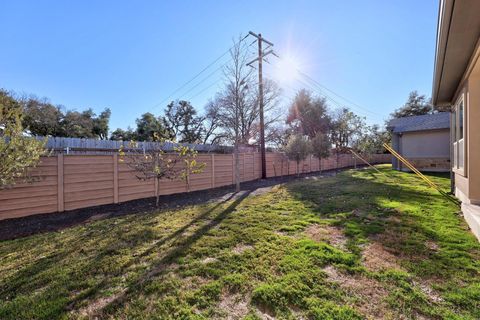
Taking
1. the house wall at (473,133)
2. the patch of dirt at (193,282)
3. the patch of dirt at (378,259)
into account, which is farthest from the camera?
the house wall at (473,133)

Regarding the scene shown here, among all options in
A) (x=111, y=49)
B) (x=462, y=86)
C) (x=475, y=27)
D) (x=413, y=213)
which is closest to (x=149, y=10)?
(x=111, y=49)

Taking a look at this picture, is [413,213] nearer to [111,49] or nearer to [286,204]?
[286,204]

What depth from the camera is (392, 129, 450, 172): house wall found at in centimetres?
1382

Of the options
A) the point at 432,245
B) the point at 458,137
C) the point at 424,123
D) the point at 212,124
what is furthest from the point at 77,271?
the point at 212,124

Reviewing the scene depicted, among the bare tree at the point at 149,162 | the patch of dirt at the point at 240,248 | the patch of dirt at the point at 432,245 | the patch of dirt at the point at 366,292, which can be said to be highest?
the bare tree at the point at 149,162

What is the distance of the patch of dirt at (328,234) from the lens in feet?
11.6

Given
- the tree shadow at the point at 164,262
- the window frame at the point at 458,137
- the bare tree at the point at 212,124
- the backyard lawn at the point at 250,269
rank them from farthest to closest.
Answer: the bare tree at the point at 212,124
the window frame at the point at 458,137
the tree shadow at the point at 164,262
the backyard lawn at the point at 250,269

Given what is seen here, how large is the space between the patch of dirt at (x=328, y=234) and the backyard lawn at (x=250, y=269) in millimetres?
18

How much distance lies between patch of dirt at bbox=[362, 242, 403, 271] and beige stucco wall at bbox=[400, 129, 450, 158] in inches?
596

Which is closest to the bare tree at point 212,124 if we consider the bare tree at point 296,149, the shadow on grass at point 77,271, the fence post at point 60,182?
the bare tree at point 296,149

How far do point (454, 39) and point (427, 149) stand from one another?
14.2 metres

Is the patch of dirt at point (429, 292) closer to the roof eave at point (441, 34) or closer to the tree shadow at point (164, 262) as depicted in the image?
the tree shadow at point (164, 262)

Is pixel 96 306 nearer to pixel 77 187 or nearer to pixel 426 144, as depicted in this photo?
pixel 77 187

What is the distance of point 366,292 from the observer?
223cm
